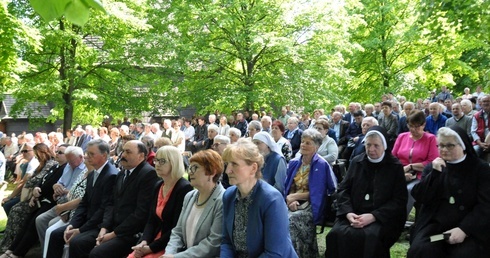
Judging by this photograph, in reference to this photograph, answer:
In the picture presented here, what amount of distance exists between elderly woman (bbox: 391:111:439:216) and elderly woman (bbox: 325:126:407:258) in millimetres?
1264

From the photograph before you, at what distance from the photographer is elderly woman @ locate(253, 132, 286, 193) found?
670 cm

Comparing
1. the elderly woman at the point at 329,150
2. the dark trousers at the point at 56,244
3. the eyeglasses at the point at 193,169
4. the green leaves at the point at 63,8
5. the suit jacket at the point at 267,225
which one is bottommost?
the dark trousers at the point at 56,244

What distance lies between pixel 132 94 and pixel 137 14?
3.25 meters

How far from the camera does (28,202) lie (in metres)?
7.83

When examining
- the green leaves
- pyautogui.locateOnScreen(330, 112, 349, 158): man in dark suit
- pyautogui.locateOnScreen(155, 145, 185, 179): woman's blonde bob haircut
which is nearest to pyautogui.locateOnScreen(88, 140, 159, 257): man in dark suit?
pyautogui.locateOnScreen(155, 145, 185, 179): woman's blonde bob haircut

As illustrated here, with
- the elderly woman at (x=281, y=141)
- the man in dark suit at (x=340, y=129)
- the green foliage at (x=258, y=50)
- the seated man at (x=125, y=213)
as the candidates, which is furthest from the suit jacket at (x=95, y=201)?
A: the green foliage at (x=258, y=50)

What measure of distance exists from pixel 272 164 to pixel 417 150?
185cm

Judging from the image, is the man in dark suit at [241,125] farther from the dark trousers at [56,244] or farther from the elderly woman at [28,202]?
the dark trousers at [56,244]

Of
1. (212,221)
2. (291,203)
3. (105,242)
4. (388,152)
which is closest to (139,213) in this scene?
(105,242)

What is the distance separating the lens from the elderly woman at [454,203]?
4.64 meters

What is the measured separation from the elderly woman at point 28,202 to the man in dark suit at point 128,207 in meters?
1.97

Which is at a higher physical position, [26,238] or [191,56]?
[191,56]

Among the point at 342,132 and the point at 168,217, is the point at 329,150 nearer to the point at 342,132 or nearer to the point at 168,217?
the point at 342,132

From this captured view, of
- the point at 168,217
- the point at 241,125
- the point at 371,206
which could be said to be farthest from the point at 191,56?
the point at 371,206
